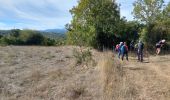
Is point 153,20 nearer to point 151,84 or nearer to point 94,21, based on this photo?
point 94,21

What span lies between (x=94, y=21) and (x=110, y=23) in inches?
80.8

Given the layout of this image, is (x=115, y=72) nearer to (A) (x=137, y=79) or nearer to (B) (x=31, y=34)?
(A) (x=137, y=79)

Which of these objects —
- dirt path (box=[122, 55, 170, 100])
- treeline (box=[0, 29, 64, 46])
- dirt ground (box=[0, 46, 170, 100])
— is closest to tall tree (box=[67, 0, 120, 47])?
dirt path (box=[122, 55, 170, 100])

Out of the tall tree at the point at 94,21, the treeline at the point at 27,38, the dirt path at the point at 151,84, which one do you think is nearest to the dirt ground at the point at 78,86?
the dirt path at the point at 151,84

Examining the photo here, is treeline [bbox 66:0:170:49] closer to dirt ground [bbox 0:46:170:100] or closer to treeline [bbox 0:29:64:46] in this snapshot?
dirt ground [bbox 0:46:170:100]

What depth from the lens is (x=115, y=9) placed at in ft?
161

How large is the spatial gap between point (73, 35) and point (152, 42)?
385 inches

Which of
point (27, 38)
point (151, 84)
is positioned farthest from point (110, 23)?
point (27, 38)

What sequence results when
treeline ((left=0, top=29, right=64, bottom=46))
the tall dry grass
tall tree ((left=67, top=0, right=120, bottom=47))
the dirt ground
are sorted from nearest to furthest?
the tall dry grass → the dirt ground → tall tree ((left=67, top=0, right=120, bottom=47)) → treeline ((left=0, top=29, right=64, bottom=46))

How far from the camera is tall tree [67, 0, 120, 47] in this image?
48188 millimetres

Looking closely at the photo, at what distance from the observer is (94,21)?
48375 mm

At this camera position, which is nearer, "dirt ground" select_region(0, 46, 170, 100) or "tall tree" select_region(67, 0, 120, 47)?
"dirt ground" select_region(0, 46, 170, 100)

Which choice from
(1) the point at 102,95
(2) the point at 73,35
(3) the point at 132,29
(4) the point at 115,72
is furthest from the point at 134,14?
(1) the point at 102,95

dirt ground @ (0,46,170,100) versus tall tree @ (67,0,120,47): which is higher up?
tall tree @ (67,0,120,47)
